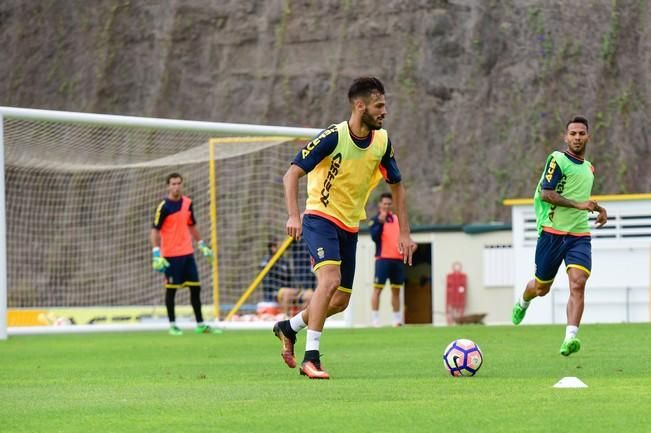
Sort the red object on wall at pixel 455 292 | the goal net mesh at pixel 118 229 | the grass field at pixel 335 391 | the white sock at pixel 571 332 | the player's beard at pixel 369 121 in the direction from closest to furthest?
the grass field at pixel 335 391
the player's beard at pixel 369 121
the white sock at pixel 571 332
the red object on wall at pixel 455 292
the goal net mesh at pixel 118 229

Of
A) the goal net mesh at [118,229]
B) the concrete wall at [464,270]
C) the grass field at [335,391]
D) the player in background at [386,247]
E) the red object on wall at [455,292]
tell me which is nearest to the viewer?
the grass field at [335,391]

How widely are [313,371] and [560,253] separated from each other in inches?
150

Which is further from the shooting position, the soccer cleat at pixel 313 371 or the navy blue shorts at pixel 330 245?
the navy blue shorts at pixel 330 245

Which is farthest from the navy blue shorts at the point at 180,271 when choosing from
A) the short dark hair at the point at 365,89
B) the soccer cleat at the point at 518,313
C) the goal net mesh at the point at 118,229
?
the short dark hair at the point at 365,89

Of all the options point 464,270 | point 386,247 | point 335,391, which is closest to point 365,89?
point 335,391

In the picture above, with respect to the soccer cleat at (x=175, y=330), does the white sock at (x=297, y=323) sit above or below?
above

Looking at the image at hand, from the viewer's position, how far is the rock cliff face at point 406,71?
36281mm

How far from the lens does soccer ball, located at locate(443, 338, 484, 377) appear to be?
9.59 metres

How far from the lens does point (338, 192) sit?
1030cm

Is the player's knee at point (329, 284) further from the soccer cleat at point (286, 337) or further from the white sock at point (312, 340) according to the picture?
the soccer cleat at point (286, 337)

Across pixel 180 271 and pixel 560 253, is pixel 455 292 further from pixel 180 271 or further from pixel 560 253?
pixel 560 253

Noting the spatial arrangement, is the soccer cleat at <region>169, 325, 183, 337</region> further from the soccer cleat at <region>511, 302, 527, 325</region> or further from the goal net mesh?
the goal net mesh

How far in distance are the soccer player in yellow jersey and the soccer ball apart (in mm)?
911

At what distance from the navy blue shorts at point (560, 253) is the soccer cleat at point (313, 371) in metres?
3.42
